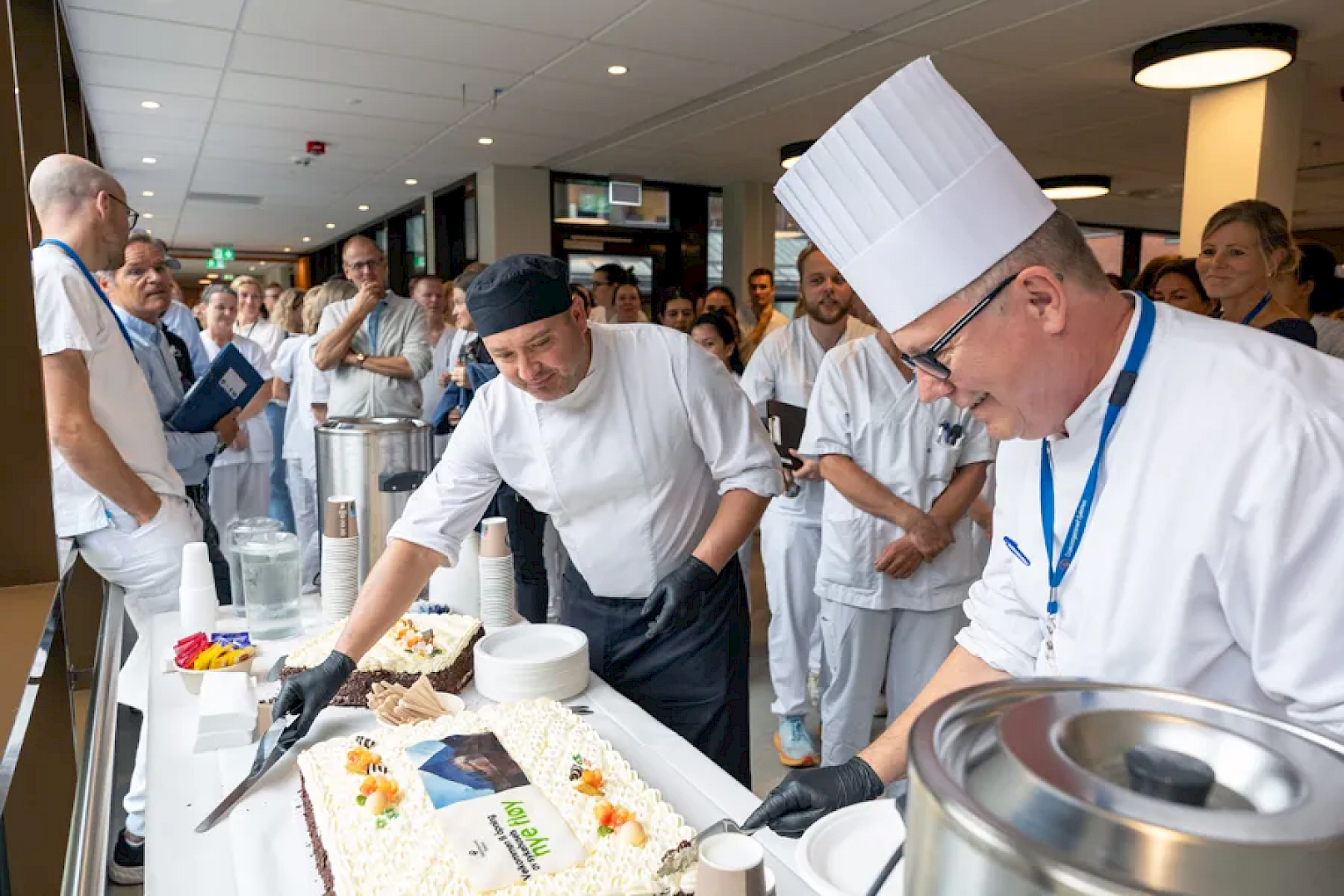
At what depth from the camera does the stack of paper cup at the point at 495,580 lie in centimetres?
180

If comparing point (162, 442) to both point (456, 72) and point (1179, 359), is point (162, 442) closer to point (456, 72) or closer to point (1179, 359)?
point (1179, 359)

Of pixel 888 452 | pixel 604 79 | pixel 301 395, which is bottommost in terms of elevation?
pixel 888 452

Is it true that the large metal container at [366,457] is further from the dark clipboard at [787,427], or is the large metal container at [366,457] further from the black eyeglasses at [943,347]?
the black eyeglasses at [943,347]

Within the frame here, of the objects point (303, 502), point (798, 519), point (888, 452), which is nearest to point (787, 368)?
point (798, 519)

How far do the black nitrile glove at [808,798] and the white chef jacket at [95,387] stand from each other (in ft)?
5.39

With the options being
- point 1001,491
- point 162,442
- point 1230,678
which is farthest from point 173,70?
point 1230,678

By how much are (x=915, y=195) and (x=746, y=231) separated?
7790mm

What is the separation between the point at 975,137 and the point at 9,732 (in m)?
1.30

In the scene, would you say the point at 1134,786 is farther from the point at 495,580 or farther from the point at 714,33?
the point at 714,33

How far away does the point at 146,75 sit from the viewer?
5035 millimetres

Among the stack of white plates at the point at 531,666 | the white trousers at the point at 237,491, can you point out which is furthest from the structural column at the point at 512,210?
the stack of white plates at the point at 531,666

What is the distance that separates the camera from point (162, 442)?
2225 millimetres

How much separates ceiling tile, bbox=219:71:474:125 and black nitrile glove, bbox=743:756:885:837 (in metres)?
5.25

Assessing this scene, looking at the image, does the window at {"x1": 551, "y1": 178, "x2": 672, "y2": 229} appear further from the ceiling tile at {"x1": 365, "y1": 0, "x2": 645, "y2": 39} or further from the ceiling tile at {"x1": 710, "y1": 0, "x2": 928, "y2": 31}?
the ceiling tile at {"x1": 710, "y1": 0, "x2": 928, "y2": 31}
